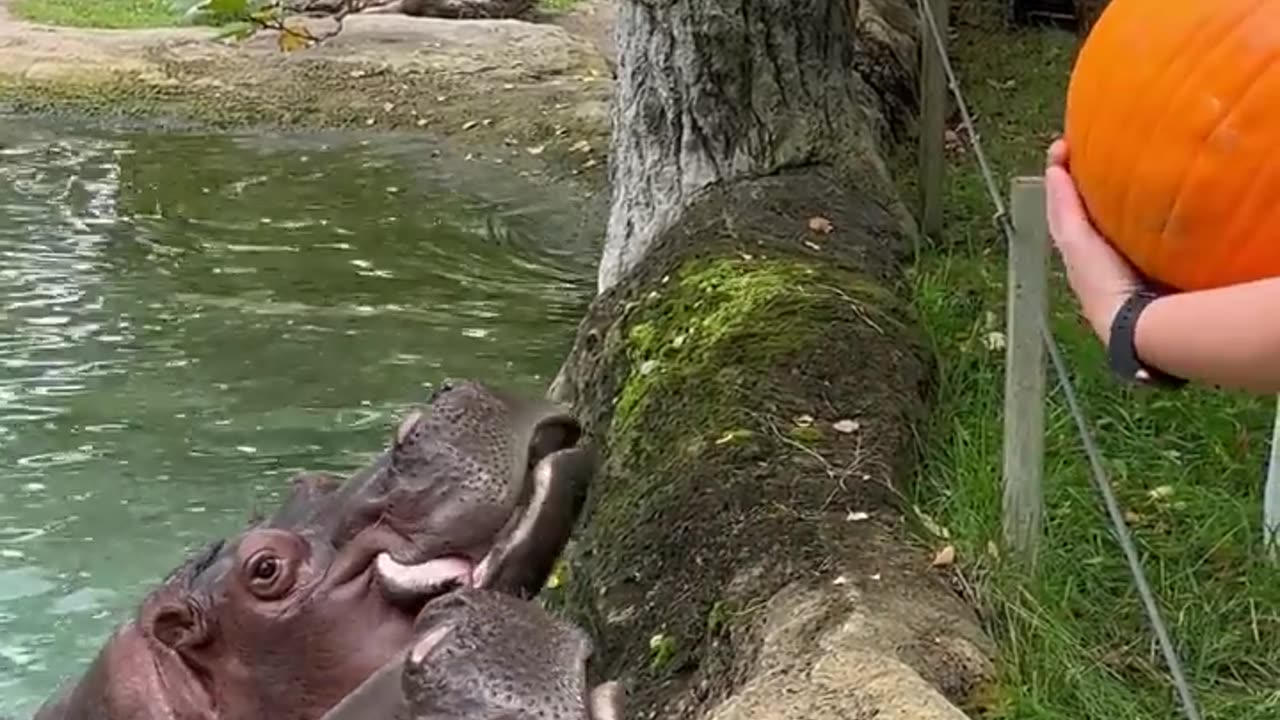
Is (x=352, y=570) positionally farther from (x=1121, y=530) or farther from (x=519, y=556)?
(x=1121, y=530)

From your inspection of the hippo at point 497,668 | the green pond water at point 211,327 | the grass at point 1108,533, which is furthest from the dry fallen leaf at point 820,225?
the hippo at point 497,668

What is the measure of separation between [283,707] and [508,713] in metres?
0.55

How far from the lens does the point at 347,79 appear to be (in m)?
9.78

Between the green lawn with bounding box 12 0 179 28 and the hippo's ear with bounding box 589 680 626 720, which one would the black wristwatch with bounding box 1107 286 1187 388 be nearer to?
the hippo's ear with bounding box 589 680 626 720

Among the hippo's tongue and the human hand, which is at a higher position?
the human hand

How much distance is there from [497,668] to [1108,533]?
177 cm

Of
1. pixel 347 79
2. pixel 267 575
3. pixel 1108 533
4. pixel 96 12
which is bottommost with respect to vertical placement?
pixel 96 12

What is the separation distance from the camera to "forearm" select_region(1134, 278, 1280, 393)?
1.53 meters

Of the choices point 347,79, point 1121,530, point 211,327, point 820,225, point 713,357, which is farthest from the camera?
point 347,79

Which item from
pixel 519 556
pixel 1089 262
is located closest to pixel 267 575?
pixel 519 556

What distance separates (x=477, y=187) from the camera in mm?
8031

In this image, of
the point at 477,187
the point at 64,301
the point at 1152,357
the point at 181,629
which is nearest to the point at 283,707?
the point at 181,629

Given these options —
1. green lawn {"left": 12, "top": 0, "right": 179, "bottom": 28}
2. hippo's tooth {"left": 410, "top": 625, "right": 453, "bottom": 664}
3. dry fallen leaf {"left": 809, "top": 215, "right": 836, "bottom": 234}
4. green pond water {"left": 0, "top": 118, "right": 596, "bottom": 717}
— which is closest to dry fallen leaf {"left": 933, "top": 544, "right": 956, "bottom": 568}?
dry fallen leaf {"left": 809, "top": 215, "right": 836, "bottom": 234}

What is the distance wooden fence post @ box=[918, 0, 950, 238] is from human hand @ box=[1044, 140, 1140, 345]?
2.59 metres
